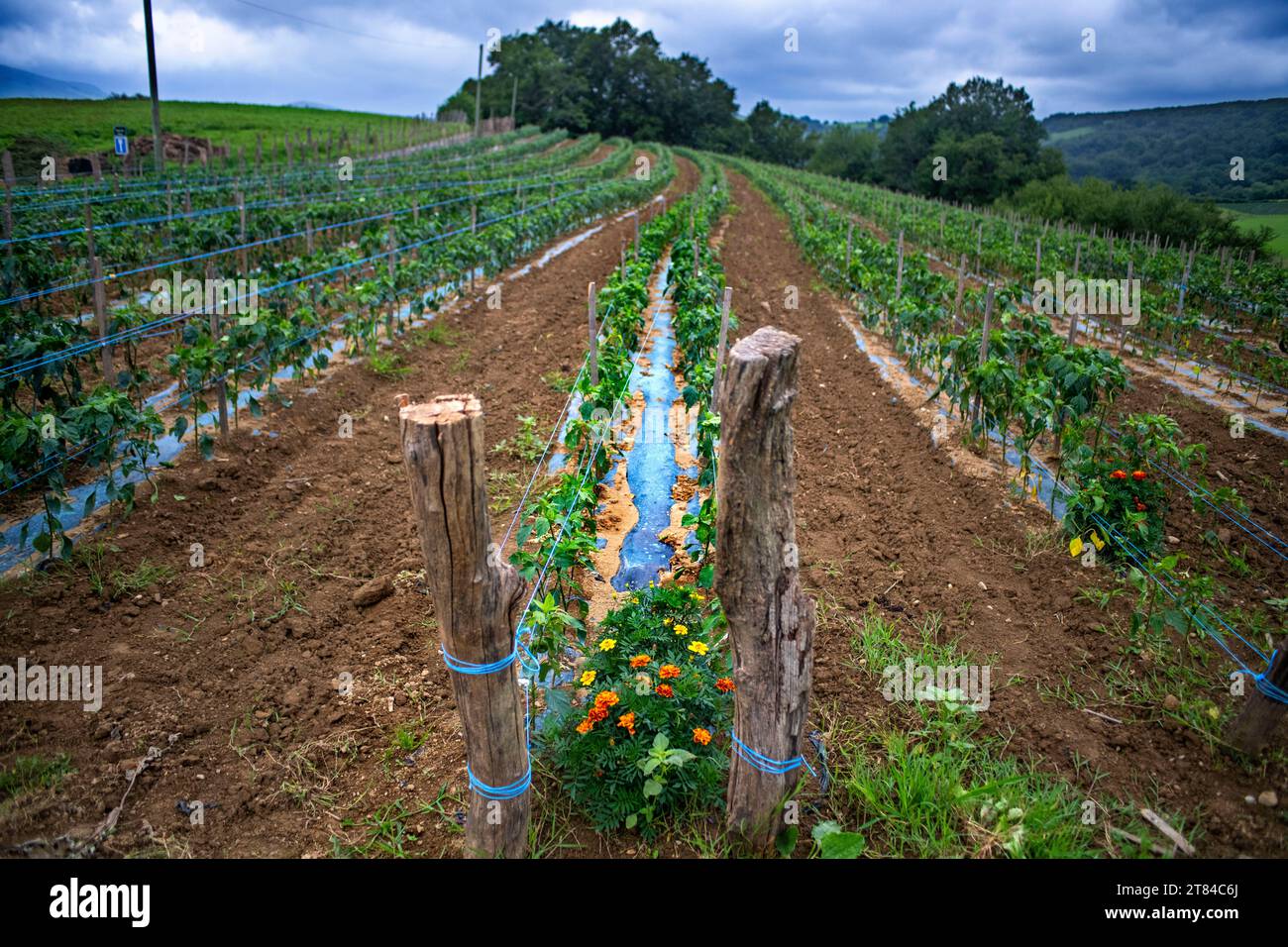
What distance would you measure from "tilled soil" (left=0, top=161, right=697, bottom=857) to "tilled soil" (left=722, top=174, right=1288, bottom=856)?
6.92ft

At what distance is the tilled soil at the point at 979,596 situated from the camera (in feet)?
10.7

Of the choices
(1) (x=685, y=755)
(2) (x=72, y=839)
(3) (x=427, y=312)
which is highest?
(3) (x=427, y=312)

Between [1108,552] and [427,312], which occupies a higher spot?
[427,312]

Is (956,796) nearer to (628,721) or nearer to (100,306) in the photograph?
(628,721)

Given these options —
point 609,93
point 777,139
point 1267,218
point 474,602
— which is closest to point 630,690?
point 474,602

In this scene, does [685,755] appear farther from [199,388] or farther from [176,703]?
[199,388]

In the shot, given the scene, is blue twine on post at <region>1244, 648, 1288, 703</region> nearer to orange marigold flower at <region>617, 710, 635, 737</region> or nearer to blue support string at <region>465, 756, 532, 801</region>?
orange marigold flower at <region>617, 710, 635, 737</region>

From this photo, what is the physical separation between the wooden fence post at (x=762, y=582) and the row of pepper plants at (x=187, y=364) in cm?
397

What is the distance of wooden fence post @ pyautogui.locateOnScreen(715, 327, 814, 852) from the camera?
245 cm

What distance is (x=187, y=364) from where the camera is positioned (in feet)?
19.0

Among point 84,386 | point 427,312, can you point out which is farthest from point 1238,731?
point 427,312

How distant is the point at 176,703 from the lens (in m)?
3.67

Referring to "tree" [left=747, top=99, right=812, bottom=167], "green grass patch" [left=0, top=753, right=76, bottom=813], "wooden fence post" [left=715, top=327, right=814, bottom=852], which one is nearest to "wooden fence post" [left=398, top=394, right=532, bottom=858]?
"wooden fence post" [left=715, top=327, right=814, bottom=852]

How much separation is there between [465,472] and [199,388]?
4603 mm
